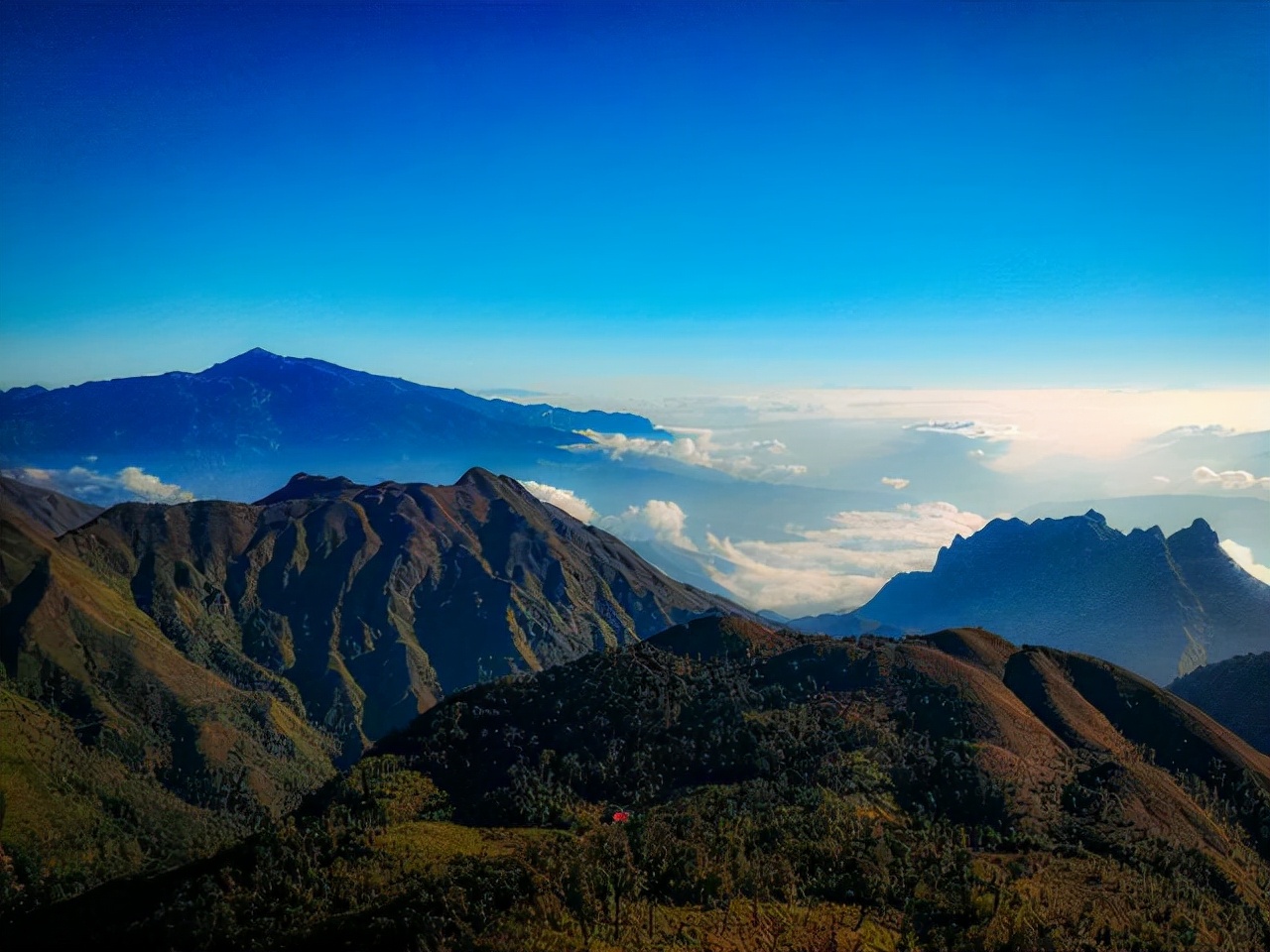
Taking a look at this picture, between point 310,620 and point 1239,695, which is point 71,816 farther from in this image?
point 1239,695

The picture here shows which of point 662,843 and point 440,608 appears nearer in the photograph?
point 662,843

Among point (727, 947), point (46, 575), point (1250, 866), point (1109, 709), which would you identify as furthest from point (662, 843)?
point (46, 575)

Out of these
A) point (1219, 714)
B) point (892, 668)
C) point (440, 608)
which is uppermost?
point (892, 668)

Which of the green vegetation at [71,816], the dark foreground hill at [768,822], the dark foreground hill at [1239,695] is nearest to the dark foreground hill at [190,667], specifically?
the green vegetation at [71,816]

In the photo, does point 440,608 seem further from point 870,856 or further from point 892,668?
point 870,856

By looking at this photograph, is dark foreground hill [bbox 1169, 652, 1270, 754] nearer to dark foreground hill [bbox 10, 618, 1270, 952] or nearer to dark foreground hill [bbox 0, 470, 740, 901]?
dark foreground hill [bbox 10, 618, 1270, 952]

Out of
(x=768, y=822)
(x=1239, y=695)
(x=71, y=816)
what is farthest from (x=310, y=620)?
(x=1239, y=695)
